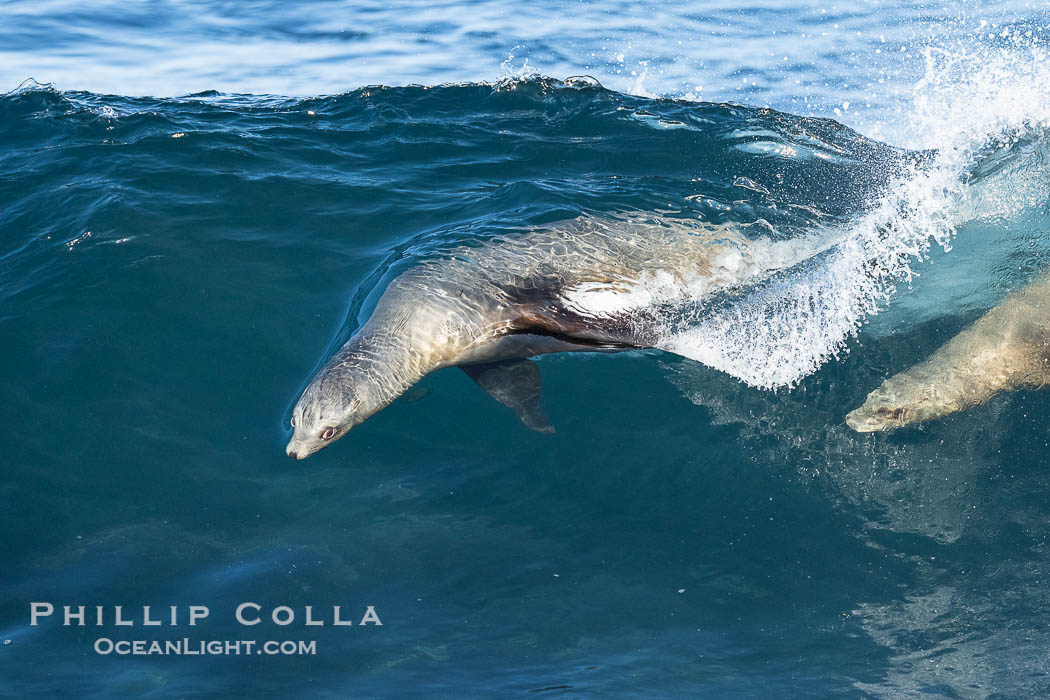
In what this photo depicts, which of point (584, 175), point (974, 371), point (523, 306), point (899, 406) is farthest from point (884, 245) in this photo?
point (523, 306)

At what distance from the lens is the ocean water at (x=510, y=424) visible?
4.93 m

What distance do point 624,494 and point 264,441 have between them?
2644 mm

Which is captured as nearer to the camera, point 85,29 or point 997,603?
point 997,603

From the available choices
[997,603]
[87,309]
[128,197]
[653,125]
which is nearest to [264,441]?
[87,309]

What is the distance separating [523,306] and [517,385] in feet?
2.60

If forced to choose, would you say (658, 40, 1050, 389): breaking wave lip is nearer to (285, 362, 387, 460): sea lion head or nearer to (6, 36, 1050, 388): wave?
(6, 36, 1050, 388): wave

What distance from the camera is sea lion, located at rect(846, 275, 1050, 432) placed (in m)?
6.79

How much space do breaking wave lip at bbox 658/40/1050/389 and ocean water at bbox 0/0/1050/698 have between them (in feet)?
0.13

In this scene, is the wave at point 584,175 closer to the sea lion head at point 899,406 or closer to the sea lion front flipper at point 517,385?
the sea lion head at point 899,406

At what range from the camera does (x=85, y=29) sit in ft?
56.6

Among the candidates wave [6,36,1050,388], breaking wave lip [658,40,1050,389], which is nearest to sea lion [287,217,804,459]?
wave [6,36,1050,388]

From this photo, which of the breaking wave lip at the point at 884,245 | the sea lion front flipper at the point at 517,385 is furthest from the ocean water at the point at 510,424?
the sea lion front flipper at the point at 517,385

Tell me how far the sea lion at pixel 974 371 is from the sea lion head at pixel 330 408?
367 centimetres

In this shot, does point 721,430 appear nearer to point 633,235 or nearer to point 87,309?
point 633,235
